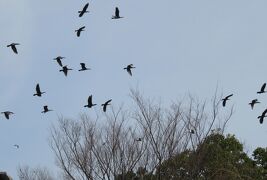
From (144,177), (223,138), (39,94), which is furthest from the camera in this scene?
(223,138)

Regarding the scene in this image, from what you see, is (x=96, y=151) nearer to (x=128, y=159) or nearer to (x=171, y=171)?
(x=128, y=159)

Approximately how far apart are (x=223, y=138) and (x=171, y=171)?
4.44m

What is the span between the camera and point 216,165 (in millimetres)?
25359

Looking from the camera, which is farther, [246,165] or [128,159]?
[246,165]

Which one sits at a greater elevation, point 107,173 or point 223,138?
point 223,138

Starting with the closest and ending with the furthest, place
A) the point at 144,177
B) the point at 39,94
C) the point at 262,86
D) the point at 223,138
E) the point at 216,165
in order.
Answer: the point at 39,94, the point at 262,86, the point at 144,177, the point at 216,165, the point at 223,138

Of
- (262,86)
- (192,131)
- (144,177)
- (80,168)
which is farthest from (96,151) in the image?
(262,86)

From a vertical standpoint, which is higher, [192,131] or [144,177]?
[192,131]

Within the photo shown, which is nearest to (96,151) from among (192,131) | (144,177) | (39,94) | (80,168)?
(80,168)

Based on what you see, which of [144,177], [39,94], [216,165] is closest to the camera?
[39,94]

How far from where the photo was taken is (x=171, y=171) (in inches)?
972

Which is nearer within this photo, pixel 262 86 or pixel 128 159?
pixel 262 86

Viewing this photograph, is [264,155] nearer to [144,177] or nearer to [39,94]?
[144,177]

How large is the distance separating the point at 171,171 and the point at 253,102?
601cm
